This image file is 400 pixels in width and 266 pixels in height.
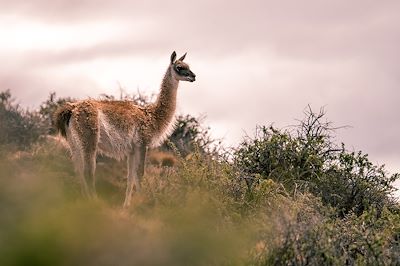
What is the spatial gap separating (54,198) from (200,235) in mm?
1649

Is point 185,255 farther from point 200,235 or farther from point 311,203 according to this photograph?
point 311,203

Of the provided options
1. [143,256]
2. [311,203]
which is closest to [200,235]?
[143,256]

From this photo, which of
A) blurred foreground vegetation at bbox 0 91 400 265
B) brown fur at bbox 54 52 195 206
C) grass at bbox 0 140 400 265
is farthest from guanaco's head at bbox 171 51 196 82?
grass at bbox 0 140 400 265

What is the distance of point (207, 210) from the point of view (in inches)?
288

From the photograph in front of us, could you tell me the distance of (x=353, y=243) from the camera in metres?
12.2

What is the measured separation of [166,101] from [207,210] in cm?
1242

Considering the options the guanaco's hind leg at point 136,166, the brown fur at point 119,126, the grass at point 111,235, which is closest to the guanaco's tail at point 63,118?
the brown fur at point 119,126

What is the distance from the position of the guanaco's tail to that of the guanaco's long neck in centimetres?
250

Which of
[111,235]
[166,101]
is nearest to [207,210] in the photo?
[111,235]

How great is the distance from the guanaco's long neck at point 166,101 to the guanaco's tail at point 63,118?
8.19 feet

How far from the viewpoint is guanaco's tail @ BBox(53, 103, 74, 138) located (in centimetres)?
1697

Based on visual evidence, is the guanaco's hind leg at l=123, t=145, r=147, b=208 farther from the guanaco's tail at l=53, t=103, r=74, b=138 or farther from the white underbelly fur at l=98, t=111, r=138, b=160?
the guanaco's tail at l=53, t=103, r=74, b=138

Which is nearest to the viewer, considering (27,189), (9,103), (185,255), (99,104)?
(27,189)

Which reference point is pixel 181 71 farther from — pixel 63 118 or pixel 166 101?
pixel 63 118
